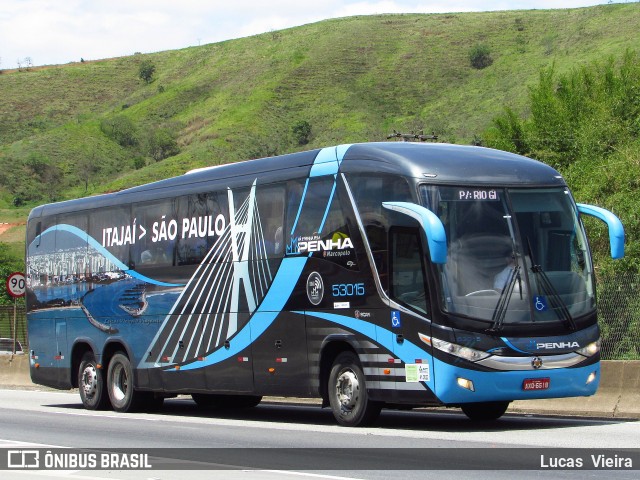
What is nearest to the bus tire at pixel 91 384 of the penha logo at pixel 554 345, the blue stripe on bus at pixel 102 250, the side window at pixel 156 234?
the blue stripe on bus at pixel 102 250

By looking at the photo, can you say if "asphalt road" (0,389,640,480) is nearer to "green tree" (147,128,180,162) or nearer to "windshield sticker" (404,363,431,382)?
"windshield sticker" (404,363,431,382)

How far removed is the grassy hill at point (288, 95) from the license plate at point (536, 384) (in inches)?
3227

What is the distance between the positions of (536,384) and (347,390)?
8.82 ft

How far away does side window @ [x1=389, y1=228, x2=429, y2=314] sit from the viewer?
14.5 m

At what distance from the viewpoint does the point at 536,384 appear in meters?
14.5

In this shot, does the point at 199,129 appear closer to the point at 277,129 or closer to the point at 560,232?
the point at 277,129

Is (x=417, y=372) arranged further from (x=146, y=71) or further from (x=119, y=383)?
(x=146, y=71)

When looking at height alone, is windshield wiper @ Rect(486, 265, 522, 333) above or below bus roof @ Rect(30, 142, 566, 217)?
below

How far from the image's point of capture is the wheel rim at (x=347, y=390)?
618 inches

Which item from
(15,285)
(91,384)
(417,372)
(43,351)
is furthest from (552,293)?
(15,285)

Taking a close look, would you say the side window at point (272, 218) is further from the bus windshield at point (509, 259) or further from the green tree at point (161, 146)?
the green tree at point (161, 146)

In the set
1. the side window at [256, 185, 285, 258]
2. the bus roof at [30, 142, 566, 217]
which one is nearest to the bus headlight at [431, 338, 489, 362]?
the bus roof at [30, 142, 566, 217]

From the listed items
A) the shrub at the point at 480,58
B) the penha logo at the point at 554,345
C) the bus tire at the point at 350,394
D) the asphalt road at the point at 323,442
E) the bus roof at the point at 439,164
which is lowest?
the asphalt road at the point at 323,442

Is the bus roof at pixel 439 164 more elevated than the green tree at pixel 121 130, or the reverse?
the green tree at pixel 121 130
